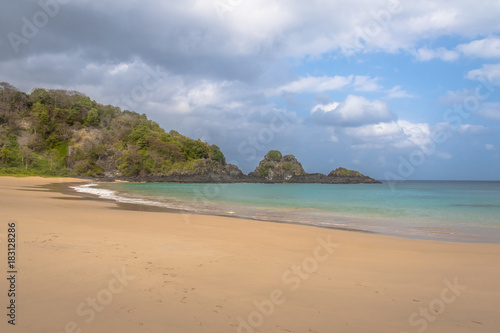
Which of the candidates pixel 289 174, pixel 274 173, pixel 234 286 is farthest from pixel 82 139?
pixel 234 286

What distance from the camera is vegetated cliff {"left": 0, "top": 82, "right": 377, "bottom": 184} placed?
8556cm

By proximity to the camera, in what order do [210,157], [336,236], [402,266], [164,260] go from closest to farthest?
[164,260] → [402,266] → [336,236] → [210,157]

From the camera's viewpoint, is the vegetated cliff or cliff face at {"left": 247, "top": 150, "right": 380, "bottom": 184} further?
cliff face at {"left": 247, "top": 150, "right": 380, "bottom": 184}

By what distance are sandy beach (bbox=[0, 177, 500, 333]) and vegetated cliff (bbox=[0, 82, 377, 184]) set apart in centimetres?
7977

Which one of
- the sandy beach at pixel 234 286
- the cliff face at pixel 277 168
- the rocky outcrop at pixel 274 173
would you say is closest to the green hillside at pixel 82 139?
the rocky outcrop at pixel 274 173

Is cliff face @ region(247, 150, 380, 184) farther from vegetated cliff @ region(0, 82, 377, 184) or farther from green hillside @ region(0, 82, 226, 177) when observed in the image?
green hillside @ region(0, 82, 226, 177)

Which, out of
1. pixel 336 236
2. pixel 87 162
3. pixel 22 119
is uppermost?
pixel 22 119

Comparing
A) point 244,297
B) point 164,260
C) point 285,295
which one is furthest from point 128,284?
point 285,295

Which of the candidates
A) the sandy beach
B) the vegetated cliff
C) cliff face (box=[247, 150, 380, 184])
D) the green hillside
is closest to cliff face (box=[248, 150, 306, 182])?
cliff face (box=[247, 150, 380, 184])

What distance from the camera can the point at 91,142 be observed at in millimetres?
93250

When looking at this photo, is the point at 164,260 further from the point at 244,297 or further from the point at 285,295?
the point at 285,295

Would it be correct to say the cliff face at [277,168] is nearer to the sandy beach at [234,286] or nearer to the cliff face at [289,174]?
the cliff face at [289,174]

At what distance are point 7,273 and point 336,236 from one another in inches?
374

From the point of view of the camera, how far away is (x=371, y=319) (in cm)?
393
